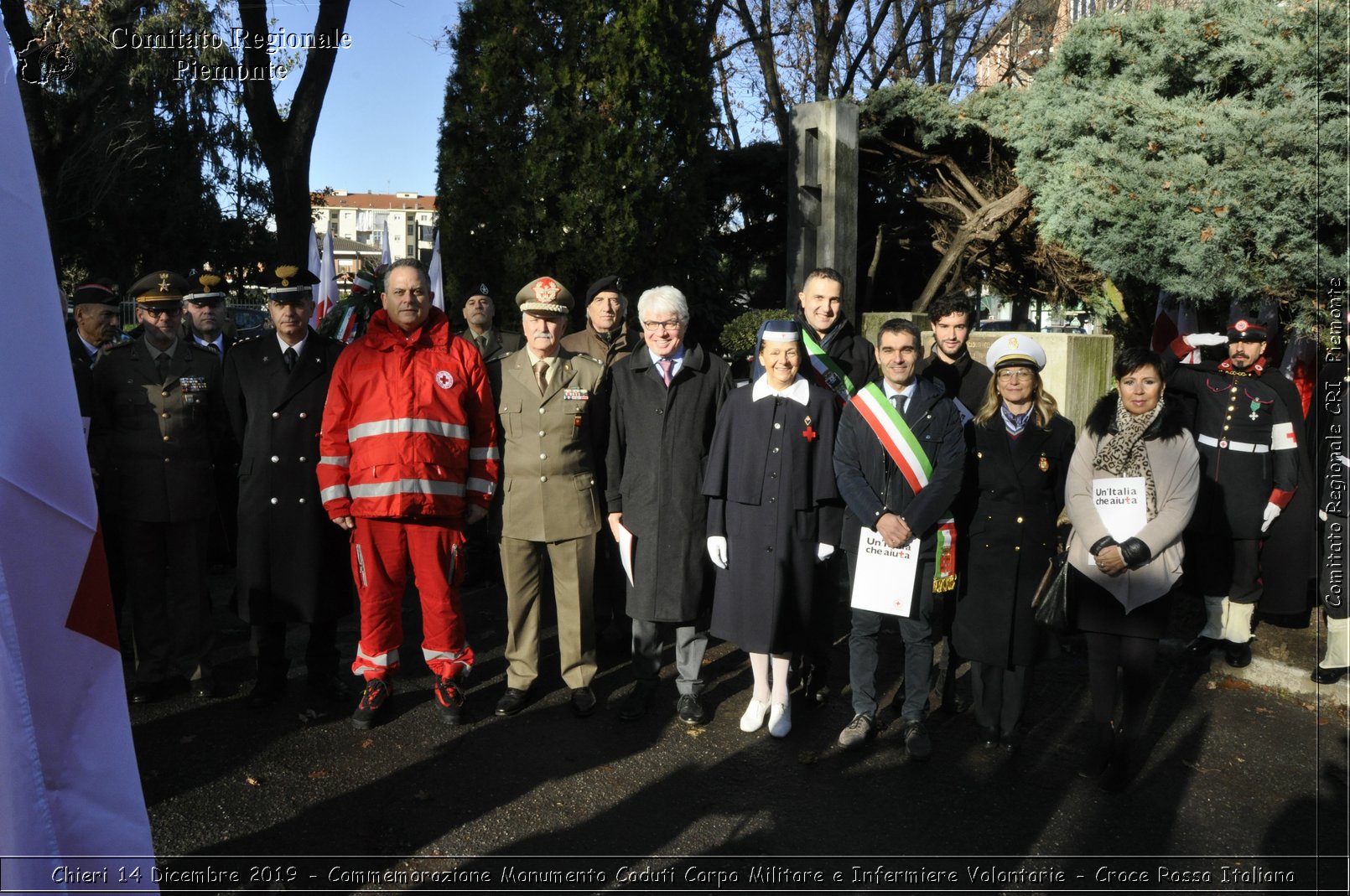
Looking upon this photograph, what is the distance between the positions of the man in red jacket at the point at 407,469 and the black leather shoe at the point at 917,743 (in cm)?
208

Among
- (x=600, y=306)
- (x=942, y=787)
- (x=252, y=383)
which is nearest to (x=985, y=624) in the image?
(x=942, y=787)

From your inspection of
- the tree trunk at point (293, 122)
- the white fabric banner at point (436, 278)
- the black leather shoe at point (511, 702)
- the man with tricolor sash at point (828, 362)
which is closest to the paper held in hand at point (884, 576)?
the man with tricolor sash at point (828, 362)

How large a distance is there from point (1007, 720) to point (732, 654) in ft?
6.16

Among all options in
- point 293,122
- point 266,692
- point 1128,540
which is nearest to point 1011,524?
point 1128,540

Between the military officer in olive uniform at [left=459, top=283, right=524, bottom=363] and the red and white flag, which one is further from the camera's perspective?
the military officer in olive uniform at [left=459, top=283, right=524, bottom=363]

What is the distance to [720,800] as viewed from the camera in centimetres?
419

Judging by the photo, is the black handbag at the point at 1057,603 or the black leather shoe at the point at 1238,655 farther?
the black leather shoe at the point at 1238,655

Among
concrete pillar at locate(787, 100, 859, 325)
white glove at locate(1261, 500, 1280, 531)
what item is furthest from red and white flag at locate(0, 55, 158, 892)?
concrete pillar at locate(787, 100, 859, 325)

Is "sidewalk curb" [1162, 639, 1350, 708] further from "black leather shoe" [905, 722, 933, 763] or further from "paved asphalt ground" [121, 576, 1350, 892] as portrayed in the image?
"black leather shoe" [905, 722, 933, 763]

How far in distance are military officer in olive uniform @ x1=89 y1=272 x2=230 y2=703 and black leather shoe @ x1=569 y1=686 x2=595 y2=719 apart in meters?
1.85

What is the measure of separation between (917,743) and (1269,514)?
266 cm

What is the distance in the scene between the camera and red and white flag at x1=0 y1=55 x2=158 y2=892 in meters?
1.63

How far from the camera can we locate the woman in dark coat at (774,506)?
4887mm

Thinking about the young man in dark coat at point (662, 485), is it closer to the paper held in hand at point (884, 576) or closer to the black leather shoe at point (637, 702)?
the black leather shoe at point (637, 702)
